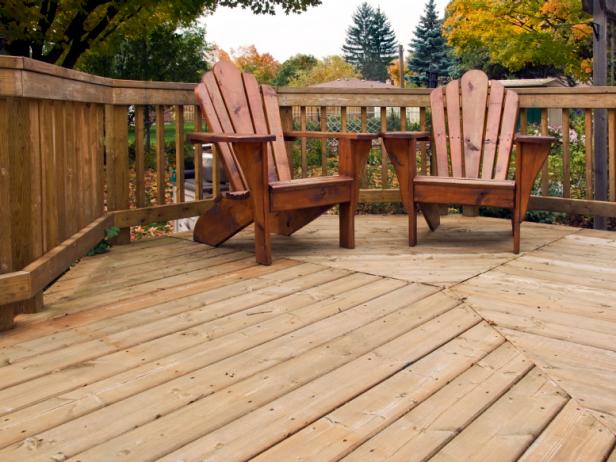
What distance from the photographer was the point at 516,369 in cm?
190

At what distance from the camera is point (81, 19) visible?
9.93 metres

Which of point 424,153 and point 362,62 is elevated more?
point 362,62

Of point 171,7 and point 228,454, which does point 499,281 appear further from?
point 171,7

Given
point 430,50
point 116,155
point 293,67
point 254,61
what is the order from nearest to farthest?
1. point 116,155
2. point 430,50
3. point 293,67
4. point 254,61

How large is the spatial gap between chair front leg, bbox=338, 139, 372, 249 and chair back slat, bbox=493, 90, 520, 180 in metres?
0.83

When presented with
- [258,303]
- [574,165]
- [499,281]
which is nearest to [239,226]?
[258,303]

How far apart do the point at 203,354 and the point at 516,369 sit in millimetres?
912

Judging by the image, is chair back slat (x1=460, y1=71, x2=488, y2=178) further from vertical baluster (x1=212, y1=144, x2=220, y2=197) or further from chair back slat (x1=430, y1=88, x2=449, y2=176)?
vertical baluster (x1=212, y1=144, x2=220, y2=197)

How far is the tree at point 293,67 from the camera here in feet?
149

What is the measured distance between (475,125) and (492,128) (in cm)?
11

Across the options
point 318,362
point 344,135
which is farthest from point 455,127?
point 318,362

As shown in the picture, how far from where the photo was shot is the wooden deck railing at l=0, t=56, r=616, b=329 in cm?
231

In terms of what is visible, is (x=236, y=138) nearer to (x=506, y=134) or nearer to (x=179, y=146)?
(x=179, y=146)

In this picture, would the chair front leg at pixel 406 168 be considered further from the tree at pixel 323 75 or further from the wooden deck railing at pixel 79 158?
the tree at pixel 323 75
